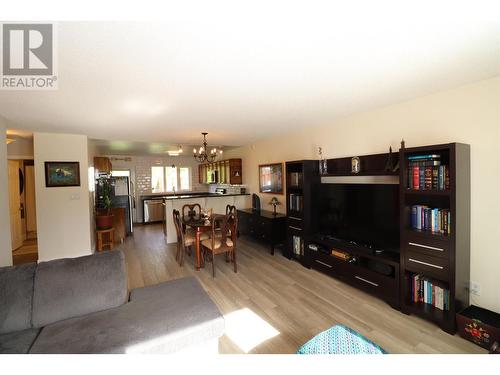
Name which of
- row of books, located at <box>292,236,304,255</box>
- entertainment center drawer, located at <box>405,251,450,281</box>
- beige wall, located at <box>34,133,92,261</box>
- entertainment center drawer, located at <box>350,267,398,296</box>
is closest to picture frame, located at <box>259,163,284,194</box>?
row of books, located at <box>292,236,304,255</box>

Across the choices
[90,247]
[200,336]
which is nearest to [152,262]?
[90,247]

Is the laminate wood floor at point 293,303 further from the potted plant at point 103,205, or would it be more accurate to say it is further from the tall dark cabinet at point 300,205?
the potted plant at point 103,205

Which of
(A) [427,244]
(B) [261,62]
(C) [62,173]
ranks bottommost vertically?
(A) [427,244]

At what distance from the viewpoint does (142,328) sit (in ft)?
4.87

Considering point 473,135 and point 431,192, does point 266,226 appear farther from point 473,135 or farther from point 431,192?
point 473,135

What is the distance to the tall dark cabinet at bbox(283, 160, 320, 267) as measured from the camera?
3.50 meters

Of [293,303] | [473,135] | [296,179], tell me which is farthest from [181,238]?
[473,135]

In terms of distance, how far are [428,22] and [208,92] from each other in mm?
1738

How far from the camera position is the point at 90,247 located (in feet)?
13.6

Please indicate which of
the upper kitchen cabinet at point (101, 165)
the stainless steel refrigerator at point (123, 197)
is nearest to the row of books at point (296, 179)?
the stainless steel refrigerator at point (123, 197)

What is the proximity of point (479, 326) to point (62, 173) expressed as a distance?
5795 millimetres

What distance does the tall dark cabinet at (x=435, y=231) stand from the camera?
199 centimetres

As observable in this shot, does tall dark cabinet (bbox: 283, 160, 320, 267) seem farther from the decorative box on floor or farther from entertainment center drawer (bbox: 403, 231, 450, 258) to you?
the decorative box on floor

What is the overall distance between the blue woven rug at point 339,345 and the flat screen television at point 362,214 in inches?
54.4
